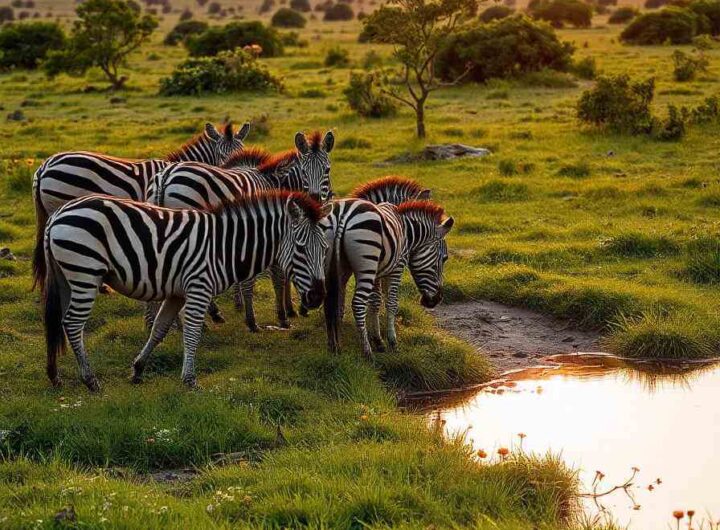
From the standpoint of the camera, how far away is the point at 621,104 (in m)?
17.9

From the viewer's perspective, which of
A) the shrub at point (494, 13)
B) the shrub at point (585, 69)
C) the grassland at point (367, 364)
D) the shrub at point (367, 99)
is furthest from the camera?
the shrub at point (494, 13)

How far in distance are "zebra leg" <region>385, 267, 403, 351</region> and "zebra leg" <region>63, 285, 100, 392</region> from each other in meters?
2.65

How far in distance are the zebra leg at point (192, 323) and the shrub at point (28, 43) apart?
27291 millimetres

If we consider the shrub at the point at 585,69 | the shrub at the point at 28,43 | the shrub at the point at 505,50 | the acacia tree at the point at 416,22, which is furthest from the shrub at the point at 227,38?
the acacia tree at the point at 416,22

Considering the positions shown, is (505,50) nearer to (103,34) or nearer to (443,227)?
(103,34)

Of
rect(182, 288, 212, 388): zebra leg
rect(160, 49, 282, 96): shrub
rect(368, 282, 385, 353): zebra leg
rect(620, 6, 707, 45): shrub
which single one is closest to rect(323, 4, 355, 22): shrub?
rect(620, 6, 707, 45): shrub

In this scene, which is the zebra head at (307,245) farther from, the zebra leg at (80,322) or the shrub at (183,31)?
the shrub at (183,31)

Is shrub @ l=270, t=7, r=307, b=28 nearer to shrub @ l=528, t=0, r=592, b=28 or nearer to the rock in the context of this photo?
shrub @ l=528, t=0, r=592, b=28

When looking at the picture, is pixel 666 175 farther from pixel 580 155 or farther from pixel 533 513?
pixel 533 513

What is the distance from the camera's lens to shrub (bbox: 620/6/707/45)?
35000 mm

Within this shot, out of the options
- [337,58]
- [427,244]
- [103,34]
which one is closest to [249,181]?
[427,244]

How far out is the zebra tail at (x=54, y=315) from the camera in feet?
24.2

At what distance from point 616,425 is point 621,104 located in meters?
11.7

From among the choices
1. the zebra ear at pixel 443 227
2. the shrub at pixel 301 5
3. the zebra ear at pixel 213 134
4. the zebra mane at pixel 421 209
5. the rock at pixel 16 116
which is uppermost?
the shrub at pixel 301 5
